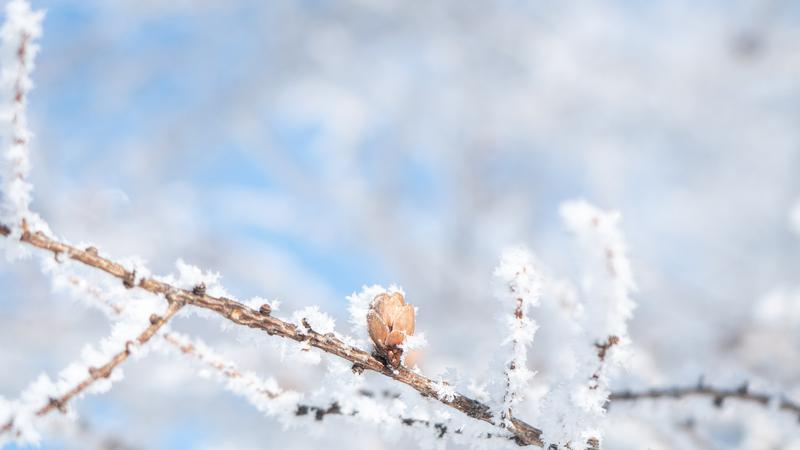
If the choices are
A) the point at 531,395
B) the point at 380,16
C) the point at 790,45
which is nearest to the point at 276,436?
the point at 531,395

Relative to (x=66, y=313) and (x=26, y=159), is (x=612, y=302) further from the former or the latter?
(x=66, y=313)

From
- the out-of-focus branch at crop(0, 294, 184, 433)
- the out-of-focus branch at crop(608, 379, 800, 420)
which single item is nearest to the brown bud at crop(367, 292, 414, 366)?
the out-of-focus branch at crop(0, 294, 184, 433)

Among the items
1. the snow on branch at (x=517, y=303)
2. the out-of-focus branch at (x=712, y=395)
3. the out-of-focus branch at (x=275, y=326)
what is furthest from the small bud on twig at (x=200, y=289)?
the out-of-focus branch at (x=712, y=395)

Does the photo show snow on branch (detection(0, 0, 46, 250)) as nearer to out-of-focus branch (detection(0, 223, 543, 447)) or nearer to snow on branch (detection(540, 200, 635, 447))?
out-of-focus branch (detection(0, 223, 543, 447))

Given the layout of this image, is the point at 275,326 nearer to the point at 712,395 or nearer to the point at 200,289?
the point at 200,289

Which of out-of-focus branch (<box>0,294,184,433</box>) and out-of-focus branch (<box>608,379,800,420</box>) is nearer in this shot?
out-of-focus branch (<box>0,294,184,433</box>)
